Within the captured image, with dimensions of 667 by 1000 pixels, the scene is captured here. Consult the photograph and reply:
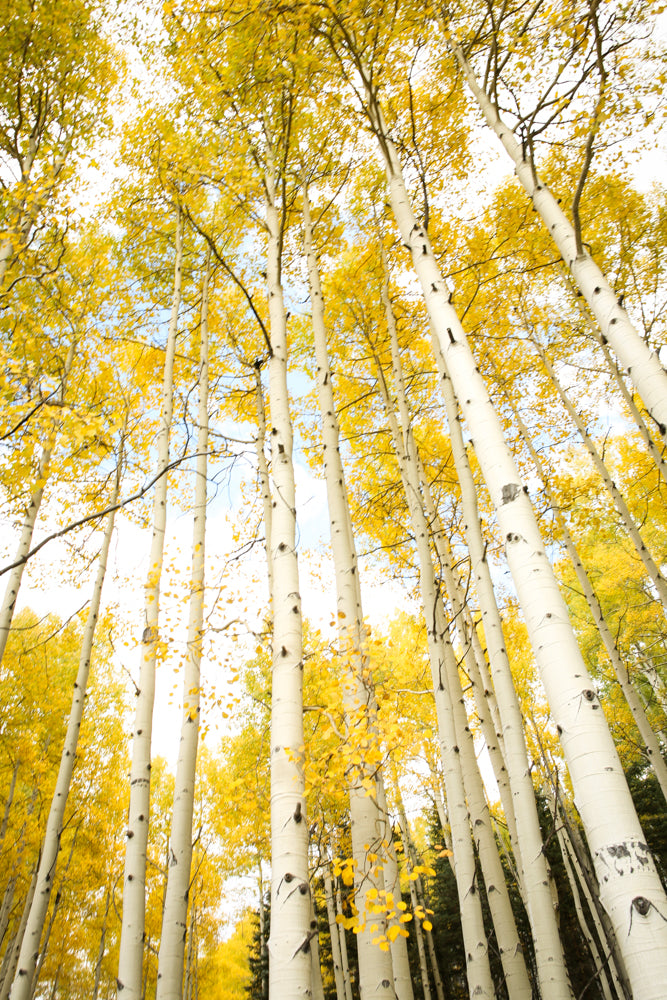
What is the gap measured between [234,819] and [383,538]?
20.8 feet

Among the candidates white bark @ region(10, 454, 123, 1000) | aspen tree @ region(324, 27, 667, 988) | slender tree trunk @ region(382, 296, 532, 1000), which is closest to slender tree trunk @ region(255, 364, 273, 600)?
slender tree trunk @ region(382, 296, 532, 1000)

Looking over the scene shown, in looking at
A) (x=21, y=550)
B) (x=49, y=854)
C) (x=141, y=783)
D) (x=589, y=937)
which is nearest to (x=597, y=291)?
(x=141, y=783)

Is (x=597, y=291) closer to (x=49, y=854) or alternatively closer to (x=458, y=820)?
(x=458, y=820)

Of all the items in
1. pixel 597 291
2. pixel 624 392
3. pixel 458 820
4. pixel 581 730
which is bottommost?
pixel 581 730

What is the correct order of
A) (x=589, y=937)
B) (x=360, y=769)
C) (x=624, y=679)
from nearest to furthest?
1. (x=360, y=769)
2. (x=624, y=679)
3. (x=589, y=937)

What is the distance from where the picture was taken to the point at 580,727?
6.45 feet

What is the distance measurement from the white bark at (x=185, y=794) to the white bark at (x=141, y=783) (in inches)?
7.3

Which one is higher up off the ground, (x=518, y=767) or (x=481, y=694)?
(x=481, y=694)

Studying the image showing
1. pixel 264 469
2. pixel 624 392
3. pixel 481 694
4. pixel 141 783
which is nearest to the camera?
pixel 141 783

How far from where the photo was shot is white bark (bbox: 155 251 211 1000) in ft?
11.8

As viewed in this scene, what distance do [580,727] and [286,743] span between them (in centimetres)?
149

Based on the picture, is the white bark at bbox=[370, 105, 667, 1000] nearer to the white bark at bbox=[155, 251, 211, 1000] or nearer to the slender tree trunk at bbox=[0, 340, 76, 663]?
the white bark at bbox=[155, 251, 211, 1000]

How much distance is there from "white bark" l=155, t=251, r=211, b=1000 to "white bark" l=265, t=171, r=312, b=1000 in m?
0.66

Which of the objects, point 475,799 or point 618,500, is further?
point 618,500
